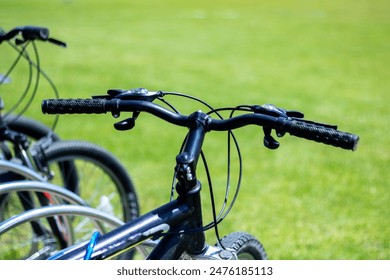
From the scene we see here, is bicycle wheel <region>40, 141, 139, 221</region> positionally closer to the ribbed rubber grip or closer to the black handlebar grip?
the ribbed rubber grip

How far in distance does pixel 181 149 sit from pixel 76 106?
33 cm

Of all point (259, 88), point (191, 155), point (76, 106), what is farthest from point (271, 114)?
point (259, 88)

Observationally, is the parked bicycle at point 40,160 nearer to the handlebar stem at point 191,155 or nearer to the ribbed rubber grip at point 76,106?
the ribbed rubber grip at point 76,106

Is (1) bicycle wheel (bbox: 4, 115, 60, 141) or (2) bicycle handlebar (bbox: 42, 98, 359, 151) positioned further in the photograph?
(1) bicycle wheel (bbox: 4, 115, 60, 141)

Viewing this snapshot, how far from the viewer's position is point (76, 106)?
1.71 m

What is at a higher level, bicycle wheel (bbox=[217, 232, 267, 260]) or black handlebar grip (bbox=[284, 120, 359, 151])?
black handlebar grip (bbox=[284, 120, 359, 151])

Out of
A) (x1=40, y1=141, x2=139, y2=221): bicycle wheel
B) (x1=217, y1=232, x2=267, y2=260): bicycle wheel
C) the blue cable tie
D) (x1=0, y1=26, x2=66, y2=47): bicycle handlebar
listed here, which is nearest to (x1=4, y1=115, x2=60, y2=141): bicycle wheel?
(x1=40, y1=141, x2=139, y2=221): bicycle wheel

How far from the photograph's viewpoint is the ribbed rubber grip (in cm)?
168

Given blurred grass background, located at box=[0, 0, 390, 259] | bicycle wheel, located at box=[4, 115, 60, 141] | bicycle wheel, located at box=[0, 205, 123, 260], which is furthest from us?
blurred grass background, located at box=[0, 0, 390, 259]

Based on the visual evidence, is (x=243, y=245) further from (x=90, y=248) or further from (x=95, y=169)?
(x=95, y=169)

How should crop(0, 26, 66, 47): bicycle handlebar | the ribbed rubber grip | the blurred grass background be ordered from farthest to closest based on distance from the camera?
the blurred grass background → crop(0, 26, 66, 47): bicycle handlebar → the ribbed rubber grip

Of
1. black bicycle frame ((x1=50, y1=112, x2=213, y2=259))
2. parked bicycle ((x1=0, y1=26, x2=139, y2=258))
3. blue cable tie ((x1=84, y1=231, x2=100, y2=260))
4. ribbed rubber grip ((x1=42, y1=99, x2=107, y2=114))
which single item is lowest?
blue cable tie ((x1=84, y1=231, x2=100, y2=260))

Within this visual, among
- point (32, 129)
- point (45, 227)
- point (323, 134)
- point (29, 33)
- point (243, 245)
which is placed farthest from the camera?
point (32, 129)

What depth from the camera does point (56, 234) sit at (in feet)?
8.18
